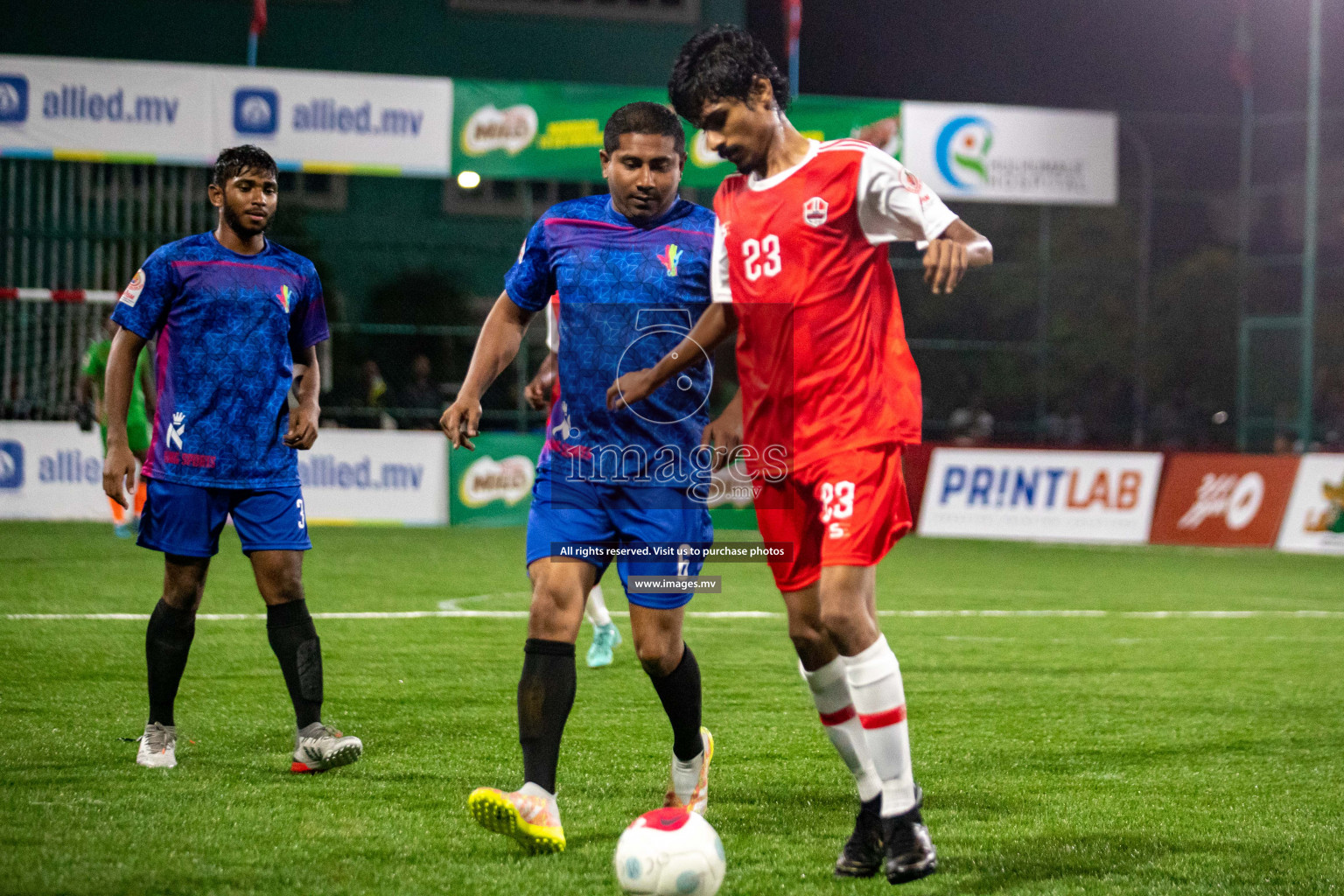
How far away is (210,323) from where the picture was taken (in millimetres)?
5289

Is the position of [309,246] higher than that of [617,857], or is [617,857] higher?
[309,246]

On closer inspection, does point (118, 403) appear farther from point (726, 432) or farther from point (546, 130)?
point (546, 130)

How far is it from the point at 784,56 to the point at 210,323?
101 feet

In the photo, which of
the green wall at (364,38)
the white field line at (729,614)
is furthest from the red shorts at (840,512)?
the green wall at (364,38)

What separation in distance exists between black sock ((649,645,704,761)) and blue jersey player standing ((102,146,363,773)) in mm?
1320

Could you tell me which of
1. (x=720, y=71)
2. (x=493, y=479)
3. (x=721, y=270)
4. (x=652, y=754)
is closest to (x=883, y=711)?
(x=721, y=270)

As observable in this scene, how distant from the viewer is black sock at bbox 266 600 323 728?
5.34 meters

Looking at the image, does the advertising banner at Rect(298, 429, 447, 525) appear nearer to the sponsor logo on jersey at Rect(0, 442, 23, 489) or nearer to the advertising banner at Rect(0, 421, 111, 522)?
the advertising banner at Rect(0, 421, 111, 522)

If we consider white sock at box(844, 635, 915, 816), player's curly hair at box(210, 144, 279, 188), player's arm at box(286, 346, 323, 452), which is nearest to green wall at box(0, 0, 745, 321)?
player's arm at box(286, 346, 323, 452)

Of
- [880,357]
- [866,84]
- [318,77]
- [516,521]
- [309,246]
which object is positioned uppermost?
[866,84]

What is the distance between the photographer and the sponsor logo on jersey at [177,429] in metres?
5.28

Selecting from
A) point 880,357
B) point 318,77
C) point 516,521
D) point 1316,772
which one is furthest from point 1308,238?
point 880,357

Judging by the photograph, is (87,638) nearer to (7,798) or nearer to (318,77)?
(7,798)

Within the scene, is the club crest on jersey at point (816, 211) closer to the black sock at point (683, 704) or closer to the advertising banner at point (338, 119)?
the black sock at point (683, 704)
